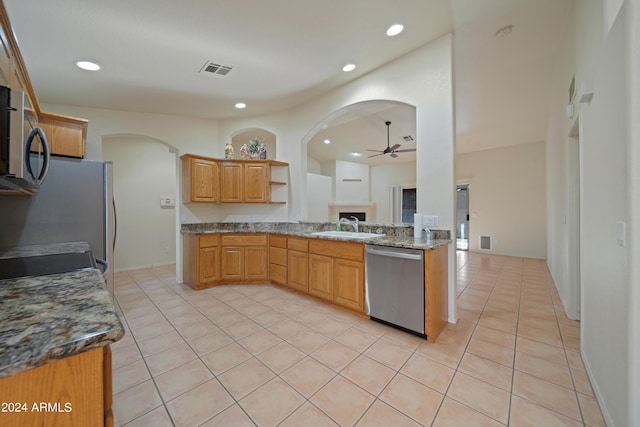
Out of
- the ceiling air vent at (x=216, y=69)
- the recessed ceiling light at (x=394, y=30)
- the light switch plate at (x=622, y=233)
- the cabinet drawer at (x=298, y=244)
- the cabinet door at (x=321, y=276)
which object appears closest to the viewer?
the light switch plate at (x=622, y=233)

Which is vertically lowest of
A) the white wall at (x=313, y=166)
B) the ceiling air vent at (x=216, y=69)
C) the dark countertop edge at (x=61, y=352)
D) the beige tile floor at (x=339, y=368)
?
the beige tile floor at (x=339, y=368)

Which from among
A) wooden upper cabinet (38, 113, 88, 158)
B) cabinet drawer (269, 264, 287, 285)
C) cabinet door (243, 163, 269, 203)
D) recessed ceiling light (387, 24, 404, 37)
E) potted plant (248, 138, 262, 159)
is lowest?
cabinet drawer (269, 264, 287, 285)

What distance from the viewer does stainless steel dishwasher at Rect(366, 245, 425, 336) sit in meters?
2.24

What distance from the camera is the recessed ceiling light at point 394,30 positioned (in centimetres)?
233

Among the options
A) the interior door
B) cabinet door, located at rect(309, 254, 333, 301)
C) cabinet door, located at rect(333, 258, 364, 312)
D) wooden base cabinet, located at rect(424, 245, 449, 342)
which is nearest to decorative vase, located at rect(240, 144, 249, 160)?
cabinet door, located at rect(309, 254, 333, 301)

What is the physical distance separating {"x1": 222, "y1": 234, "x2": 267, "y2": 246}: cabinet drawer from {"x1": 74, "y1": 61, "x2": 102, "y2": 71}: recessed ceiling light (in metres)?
2.44

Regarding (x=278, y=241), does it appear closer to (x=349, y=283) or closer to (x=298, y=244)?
(x=298, y=244)

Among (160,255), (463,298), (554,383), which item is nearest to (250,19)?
(554,383)

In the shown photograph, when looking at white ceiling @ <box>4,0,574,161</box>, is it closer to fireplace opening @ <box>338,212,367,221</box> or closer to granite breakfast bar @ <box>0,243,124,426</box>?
granite breakfast bar @ <box>0,243,124,426</box>

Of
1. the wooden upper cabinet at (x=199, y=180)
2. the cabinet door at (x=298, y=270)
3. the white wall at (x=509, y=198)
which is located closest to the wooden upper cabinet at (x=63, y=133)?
the wooden upper cabinet at (x=199, y=180)

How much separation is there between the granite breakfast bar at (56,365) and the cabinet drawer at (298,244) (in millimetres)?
2506

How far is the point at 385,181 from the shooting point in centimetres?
832

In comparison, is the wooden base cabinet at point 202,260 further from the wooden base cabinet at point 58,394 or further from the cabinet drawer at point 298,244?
the wooden base cabinet at point 58,394

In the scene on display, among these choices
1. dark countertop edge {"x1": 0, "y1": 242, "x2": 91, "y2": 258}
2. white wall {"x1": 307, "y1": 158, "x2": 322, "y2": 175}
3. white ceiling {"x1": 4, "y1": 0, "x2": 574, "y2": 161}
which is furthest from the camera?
white wall {"x1": 307, "y1": 158, "x2": 322, "y2": 175}
